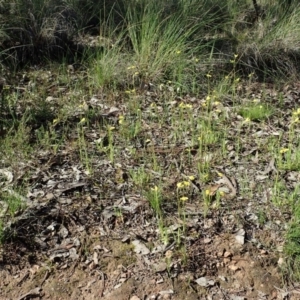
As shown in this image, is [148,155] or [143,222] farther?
[148,155]

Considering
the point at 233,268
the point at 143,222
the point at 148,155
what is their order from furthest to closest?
the point at 148,155 < the point at 143,222 < the point at 233,268

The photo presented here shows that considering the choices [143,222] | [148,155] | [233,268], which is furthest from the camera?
[148,155]

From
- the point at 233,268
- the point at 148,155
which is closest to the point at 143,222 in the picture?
the point at 233,268

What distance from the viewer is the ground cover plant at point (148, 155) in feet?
9.21

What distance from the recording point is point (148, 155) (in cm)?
374

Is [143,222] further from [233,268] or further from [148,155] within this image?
[148,155]

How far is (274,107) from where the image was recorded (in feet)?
15.1

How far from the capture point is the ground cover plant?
9.21 ft

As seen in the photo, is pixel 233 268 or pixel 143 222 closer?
pixel 233 268

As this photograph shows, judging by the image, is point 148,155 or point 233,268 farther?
point 148,155

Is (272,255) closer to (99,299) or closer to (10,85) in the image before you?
(99,299)

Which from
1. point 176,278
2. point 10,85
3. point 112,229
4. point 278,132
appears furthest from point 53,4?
point 176,278

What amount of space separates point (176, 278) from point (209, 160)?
1.16m

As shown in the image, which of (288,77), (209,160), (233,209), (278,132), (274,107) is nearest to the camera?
(233,209)
